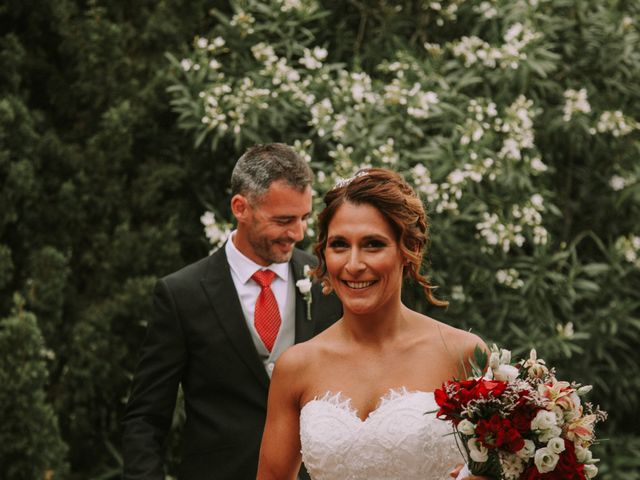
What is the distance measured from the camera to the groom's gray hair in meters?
4.66

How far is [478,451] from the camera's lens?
3.10m

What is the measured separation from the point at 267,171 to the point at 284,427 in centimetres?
138

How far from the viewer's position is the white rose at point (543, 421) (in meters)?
3.07

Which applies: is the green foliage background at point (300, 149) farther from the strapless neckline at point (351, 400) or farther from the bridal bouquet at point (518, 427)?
the bridal bouquet at point (518, 427)

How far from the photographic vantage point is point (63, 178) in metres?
7.02

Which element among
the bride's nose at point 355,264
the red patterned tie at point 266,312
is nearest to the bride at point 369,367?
the bride's nose at point 355,264

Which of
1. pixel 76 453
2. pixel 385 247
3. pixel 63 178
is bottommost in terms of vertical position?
pixel 76 453

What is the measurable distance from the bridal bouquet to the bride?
273mm

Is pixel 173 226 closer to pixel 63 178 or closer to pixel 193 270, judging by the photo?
pixel 63 178

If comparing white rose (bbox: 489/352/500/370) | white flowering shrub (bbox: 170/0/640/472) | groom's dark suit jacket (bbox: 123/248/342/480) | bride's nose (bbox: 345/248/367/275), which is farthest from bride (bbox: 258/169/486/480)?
white flowering shrub (bbox: 170/0/640/472)

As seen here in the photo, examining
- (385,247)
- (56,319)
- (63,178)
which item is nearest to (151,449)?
(385,247)

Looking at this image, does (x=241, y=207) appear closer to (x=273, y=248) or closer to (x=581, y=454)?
(x=273, y=248)

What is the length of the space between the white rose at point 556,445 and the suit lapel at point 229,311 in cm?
159

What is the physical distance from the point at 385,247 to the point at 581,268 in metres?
3.78
